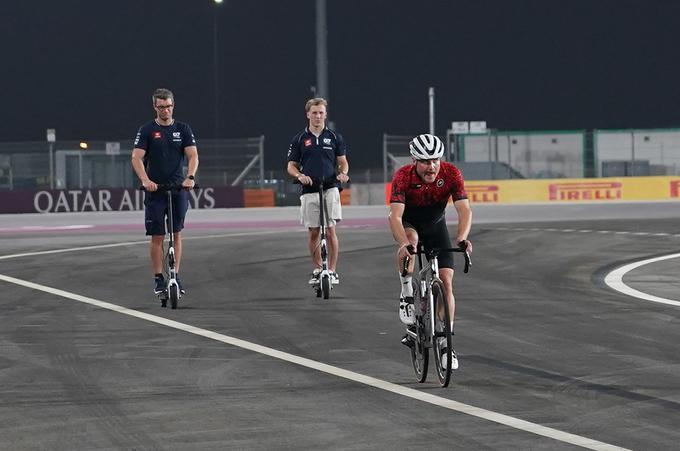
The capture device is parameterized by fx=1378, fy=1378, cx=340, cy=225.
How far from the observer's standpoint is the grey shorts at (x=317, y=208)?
46.9 feet

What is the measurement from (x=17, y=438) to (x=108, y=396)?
49.5 inches

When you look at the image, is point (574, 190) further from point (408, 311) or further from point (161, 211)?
point (408, 311)

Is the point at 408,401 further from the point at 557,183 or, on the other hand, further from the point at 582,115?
the point at 582,115

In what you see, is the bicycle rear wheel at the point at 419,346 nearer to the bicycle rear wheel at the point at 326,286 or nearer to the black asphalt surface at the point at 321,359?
the black asphalt surface at the point at 321,359

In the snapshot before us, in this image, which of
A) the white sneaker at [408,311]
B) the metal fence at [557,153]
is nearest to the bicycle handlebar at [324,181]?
the white sneaker at [408,311]

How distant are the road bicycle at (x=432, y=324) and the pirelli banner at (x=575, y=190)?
37.8 metres

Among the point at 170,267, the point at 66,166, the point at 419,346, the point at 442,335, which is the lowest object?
the point at 419,346

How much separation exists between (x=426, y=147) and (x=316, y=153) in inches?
221

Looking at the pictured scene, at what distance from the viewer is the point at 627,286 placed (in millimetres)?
14695

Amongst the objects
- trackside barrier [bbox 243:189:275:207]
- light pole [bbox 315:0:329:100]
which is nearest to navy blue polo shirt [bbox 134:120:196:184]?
light pole [bbox 315:0:329:100]

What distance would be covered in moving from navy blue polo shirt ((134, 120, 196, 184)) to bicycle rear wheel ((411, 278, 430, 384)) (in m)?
4.86

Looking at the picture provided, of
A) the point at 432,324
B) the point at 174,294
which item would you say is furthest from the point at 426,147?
the point at 174,294

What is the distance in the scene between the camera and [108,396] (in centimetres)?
819

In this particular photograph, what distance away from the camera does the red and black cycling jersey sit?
903 cm
